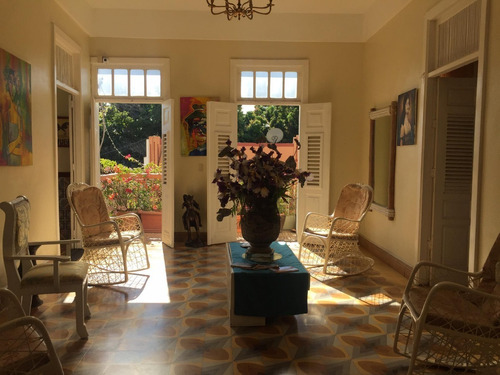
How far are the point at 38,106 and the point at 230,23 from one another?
11.1 feet

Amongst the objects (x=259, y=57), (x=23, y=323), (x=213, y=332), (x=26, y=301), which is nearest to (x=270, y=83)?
(x=259, y=57)

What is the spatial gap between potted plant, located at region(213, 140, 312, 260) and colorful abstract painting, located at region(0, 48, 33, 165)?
1.95 meters

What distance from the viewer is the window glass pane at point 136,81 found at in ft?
22.2

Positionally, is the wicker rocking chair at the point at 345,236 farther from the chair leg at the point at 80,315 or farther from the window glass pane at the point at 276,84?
the chair leg at the point at 80,315

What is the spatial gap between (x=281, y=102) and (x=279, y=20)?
1.29 m

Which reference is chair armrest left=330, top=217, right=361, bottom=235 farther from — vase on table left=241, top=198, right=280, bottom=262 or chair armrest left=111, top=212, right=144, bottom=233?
chair armrest left=111, top=212, right=144, bottom=233

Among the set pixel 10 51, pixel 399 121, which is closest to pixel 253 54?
pixel 399 121

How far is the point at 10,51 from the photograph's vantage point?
3922mm

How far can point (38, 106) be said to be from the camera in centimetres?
463

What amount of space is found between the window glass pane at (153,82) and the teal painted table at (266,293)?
4251 millimetres

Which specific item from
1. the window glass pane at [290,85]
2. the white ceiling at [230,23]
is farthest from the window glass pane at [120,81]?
the window glass pane at [290,85]

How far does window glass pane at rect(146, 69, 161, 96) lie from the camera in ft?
22.3

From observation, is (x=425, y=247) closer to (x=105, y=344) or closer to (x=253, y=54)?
(x=105, y=344)

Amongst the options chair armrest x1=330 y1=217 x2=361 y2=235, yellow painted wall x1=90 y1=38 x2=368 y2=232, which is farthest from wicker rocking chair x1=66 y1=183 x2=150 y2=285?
chair armrest x1=330 y1=217 x2=361 y2=235
